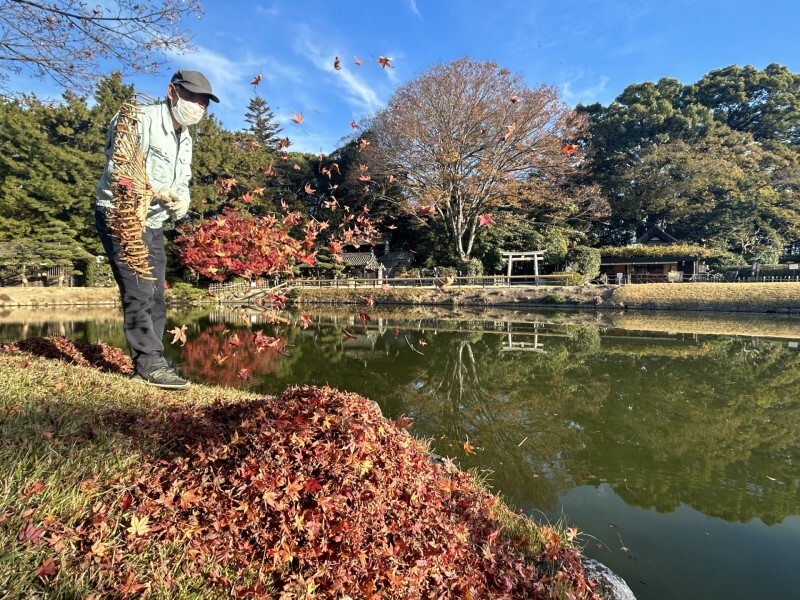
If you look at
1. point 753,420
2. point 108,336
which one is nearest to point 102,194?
point 753,420

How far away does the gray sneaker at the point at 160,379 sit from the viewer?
4.16m

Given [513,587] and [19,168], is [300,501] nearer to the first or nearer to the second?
[513,587]

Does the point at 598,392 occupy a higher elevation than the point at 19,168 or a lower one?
lower

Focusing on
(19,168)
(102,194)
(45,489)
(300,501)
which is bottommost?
(300,501)

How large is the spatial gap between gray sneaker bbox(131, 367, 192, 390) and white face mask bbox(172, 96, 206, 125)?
2.37m

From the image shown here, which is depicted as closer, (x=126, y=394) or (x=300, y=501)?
(x=300, y=501)

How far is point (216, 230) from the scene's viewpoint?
279 cm

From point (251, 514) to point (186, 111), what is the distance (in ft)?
10.8

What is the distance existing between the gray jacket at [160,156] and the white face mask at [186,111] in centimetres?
8

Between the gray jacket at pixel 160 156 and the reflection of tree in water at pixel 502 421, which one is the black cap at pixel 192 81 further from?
the reflection of tree in water at pixel 502 421

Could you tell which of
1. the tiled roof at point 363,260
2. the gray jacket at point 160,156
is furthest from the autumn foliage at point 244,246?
the tiled roof at point 363,260

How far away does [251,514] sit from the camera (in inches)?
69.6

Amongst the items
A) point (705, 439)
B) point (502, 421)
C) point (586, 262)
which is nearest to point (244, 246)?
point (502, 421)

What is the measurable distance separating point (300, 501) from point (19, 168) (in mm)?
33777
